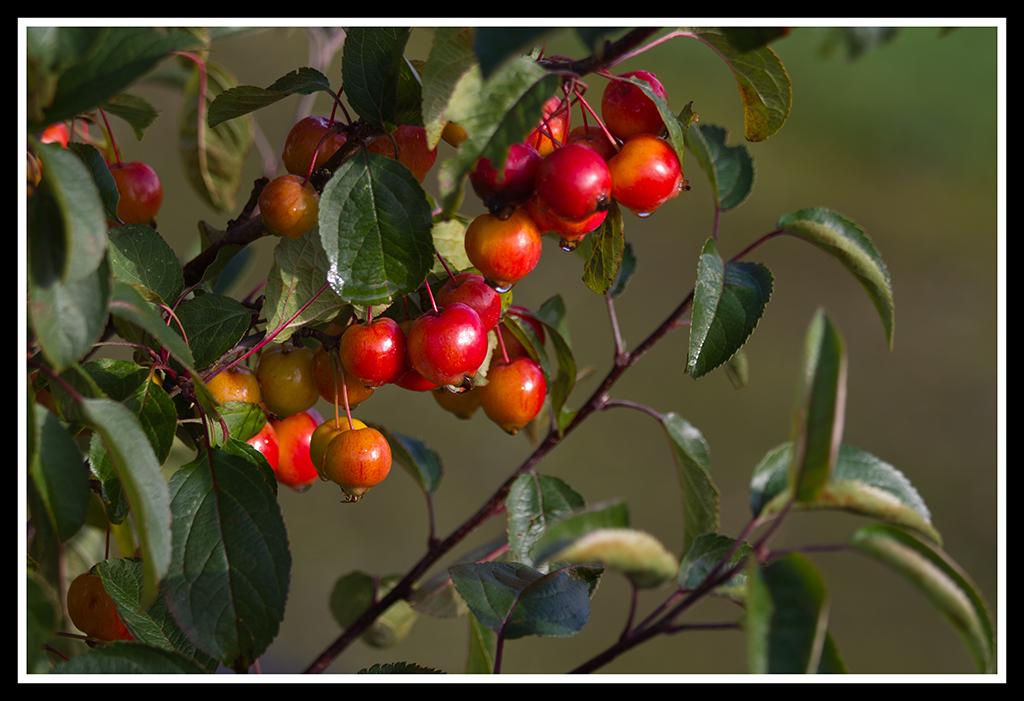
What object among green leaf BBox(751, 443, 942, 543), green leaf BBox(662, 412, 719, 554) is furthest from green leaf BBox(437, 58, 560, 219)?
green leaf BBox(662, 412, 719, 554)

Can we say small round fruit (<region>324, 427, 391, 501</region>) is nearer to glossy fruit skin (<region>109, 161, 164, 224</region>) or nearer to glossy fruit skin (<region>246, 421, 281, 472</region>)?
glossy fruit skin (<region>246, 421, 281, 472</region>)

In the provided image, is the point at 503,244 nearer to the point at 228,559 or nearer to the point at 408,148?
the point at 408,148

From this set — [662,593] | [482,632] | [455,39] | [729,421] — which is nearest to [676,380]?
[729,421]

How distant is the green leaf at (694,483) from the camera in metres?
0.59

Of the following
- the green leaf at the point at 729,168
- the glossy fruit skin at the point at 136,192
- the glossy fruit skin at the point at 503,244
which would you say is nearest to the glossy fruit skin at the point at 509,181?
the glossy fruit skin at the point at 503,244

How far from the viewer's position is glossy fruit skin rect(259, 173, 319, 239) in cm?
51

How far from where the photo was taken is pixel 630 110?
520mm

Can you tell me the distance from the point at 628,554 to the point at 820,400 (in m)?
0.12

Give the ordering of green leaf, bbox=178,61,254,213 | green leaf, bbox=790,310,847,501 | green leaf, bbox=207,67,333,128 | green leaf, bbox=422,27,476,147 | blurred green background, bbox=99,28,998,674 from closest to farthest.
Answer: green leaf, bbox=790,310,847,501 → green leaf, bbox=422,27,476,147 → green leaf, bbox=207,67,333,128 → green leaf, bbox=178,61,254,213 → blurred green background, bbox=99,28,998,674

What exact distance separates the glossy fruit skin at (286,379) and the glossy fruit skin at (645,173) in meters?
0.27

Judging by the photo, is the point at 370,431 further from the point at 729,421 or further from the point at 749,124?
the point at 729,421

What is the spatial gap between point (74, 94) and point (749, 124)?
1.45 feet

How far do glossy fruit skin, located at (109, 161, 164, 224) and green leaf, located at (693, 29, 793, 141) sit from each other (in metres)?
0.47

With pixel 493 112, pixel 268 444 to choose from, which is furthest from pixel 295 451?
pixel 493 112
